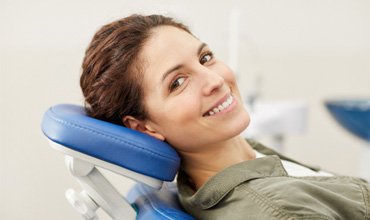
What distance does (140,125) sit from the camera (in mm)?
997

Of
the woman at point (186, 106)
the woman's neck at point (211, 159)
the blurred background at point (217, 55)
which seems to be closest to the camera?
the woman at point (186, 106)

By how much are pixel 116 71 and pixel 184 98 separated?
0.51 feet

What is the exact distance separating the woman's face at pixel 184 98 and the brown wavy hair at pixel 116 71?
0.07ft

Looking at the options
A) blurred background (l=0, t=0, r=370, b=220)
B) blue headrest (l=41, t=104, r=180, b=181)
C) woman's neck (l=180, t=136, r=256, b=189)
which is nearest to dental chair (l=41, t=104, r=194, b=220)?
blue headrest (l=41, t=104, r=180, b=181)

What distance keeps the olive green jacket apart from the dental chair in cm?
6

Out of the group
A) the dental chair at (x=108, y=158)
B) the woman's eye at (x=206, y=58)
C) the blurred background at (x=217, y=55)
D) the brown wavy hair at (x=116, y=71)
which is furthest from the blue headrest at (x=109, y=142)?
the blurred background at (x=217, y=55)

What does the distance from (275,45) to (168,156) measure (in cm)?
202

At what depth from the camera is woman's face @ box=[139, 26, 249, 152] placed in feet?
3.02

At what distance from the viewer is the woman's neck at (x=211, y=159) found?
998mm

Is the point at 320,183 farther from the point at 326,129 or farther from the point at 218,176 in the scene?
the point at 326,129

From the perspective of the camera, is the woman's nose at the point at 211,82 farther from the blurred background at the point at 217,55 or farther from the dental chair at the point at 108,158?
the blurred background at the point at 217,55

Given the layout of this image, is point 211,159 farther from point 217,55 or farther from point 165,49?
point 217,55

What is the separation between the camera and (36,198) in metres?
2.27

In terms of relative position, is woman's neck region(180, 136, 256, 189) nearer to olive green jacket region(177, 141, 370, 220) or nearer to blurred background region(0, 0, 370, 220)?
olive green jacket region(177, 141, 370, 220)
